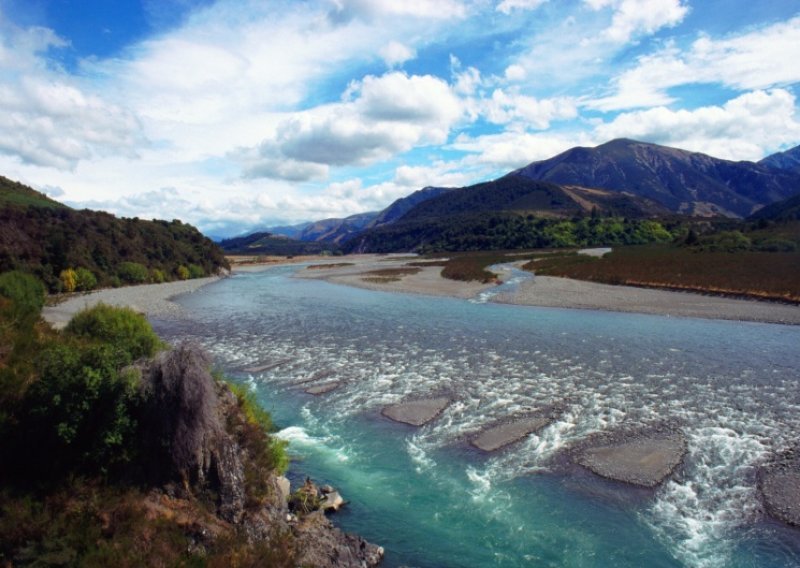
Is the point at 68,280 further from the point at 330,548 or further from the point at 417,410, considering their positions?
the point at 330,548

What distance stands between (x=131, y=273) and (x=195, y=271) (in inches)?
964

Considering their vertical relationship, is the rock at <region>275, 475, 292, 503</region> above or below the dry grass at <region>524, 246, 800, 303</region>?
above

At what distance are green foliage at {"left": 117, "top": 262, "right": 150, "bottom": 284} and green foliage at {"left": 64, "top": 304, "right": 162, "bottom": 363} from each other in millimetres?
70863

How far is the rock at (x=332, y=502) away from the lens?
13.8m

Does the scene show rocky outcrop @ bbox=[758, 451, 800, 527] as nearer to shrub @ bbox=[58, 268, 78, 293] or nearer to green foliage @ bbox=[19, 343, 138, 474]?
green foliage @ bbox=[19, 343, 138, 474]

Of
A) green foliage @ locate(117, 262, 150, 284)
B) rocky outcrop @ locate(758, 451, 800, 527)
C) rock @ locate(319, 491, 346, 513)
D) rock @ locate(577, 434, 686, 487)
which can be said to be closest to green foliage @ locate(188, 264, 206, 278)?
green foliage @ locate(117, 262, 150, 284)

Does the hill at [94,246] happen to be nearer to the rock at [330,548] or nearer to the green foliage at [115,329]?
the green foliage at [115,329]

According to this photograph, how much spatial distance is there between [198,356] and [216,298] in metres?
58.8

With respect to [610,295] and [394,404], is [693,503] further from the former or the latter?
[610,295]

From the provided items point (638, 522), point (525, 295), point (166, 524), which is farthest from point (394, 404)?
point (525, 295)

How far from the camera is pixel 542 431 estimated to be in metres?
19.3

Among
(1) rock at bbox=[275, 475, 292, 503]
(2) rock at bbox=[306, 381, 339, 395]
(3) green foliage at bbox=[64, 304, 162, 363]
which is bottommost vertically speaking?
(2) rock at bbox=[306, 381, 339, 395]

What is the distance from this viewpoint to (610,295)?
182ft

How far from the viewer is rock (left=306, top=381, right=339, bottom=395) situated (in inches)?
975
